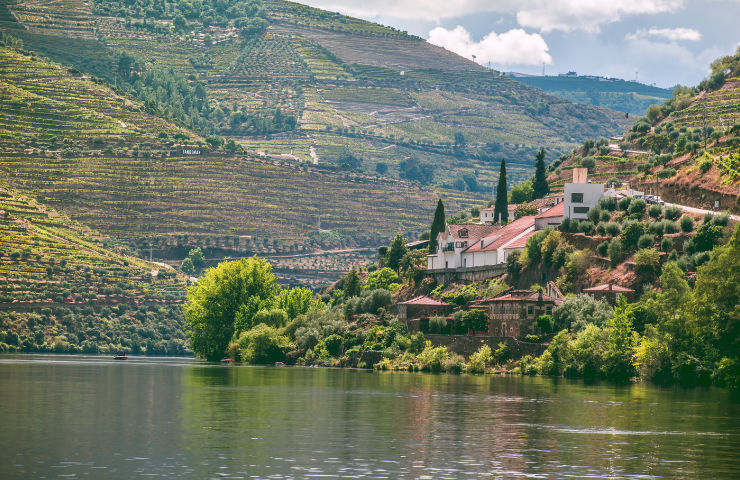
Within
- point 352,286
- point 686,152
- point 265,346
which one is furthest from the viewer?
point 352,286

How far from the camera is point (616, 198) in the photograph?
13588cm

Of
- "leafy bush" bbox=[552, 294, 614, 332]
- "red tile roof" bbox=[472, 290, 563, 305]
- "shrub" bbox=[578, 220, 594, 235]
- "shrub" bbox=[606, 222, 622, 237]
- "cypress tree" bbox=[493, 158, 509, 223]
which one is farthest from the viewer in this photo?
"cypress tree" bbox=[493, 158, 509, 223]

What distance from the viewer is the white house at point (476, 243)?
141875 mm

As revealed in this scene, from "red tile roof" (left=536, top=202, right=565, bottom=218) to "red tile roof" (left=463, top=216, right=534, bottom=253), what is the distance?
2681mm

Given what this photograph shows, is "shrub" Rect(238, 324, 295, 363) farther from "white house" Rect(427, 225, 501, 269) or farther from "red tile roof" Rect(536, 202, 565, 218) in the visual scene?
"red tile roof" Rect(536, 202, 565, 218)

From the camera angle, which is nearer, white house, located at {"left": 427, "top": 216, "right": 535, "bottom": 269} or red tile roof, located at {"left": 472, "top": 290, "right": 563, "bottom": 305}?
red tile roof, located at {"left": 472, "top": 290, "right": 563, "bottom": 305}

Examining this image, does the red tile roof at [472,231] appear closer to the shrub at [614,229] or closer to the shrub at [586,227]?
the shrub at [586,227]

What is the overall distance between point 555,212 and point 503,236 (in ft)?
25.6

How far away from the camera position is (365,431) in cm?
6128

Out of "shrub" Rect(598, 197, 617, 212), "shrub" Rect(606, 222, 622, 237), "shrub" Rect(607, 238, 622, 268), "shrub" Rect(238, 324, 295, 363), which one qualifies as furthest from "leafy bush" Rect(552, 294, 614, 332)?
"shrub" Rect(238, 324, 295, 363)

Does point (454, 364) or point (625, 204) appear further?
point (625, 204)

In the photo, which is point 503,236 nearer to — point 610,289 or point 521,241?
point 521,241

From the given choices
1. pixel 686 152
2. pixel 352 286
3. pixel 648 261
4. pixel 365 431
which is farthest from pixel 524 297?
pixel 365 431

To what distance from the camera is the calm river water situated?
48.7m
